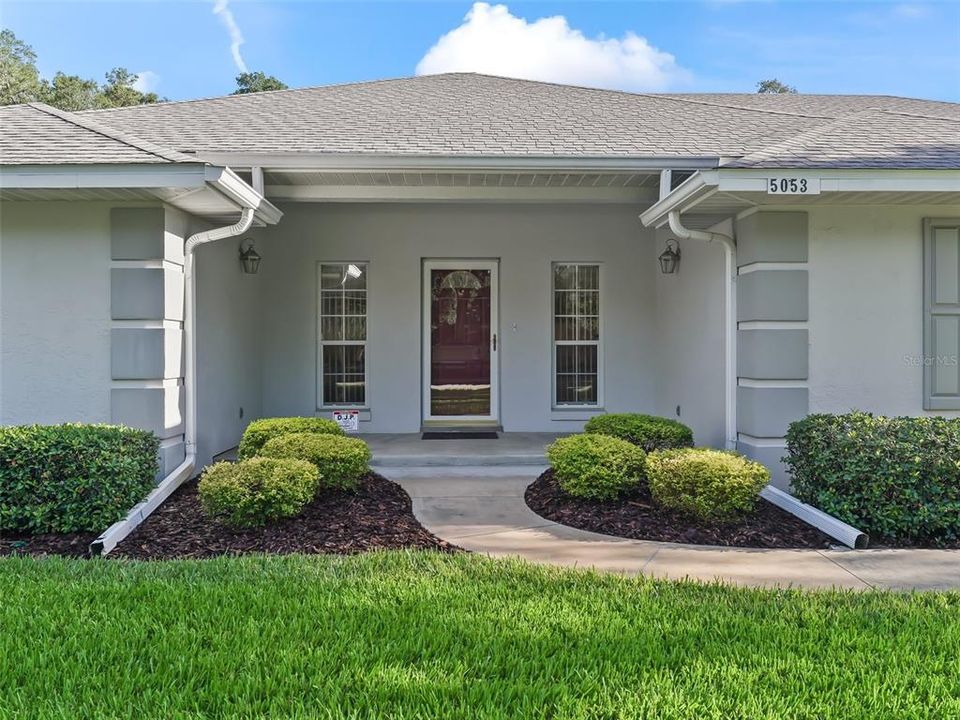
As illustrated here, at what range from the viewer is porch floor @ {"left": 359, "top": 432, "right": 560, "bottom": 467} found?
7.17 m

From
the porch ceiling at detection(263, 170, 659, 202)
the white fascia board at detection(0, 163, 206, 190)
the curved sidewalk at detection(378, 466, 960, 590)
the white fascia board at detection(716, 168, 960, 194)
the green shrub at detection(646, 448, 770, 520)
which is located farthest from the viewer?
the porch ceiling at detection(263, 170, 659, 202)

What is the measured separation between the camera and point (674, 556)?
4527 millimetres

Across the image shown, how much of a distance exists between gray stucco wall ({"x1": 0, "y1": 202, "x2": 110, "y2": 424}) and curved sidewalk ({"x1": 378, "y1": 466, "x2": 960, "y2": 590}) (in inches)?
124

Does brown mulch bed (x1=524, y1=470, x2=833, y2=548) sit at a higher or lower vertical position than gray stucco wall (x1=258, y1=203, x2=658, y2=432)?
lower

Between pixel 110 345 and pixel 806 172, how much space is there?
6118 mm

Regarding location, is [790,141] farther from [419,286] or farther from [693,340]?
[419,286]

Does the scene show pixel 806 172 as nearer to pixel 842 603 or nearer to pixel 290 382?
pixel 842 603

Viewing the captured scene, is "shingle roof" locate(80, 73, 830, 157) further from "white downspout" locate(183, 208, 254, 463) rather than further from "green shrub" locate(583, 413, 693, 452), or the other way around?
"green shrub" locate(583, 413, 693, 452)

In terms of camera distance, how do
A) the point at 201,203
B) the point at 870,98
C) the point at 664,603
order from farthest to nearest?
the point at 870,98
the point at 201,203
the point at 664,603

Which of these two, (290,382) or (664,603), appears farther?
(290,382)

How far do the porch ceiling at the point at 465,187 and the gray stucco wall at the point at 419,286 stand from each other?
1.43m

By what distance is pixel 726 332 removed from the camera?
258 inches

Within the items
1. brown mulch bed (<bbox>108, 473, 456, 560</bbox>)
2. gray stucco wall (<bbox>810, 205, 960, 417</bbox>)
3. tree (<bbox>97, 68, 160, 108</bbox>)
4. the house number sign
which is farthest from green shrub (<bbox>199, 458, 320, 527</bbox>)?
tree (<bbox>97, 68, 160, 108</bbox>)

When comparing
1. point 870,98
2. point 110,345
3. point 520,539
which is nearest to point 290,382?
point 110,345
